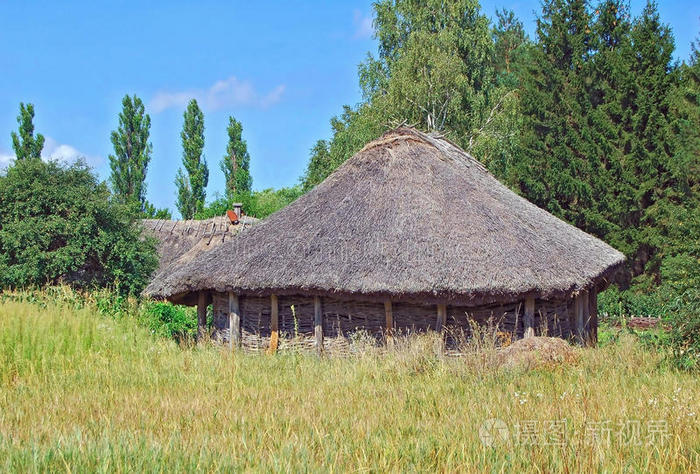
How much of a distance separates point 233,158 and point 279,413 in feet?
111

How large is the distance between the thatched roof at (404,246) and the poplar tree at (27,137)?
22529 millimetres

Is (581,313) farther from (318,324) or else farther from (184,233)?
(184,233)

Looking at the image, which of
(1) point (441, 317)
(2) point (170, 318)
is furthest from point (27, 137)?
(1) point (441, 317)

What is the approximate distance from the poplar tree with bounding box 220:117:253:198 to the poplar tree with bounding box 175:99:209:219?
1785 mm

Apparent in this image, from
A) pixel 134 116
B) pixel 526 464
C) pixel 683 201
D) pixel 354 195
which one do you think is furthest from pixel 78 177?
pixel 134 116

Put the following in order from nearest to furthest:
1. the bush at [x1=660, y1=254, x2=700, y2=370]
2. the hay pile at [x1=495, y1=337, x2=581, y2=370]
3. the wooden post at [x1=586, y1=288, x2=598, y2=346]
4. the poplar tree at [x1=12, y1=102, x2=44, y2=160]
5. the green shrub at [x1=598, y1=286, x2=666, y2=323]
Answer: the bush at [x1=660, y1=254, x2=700, y2=370]
the hay pile at [x1=495, y1=337, x2=581, y2=370]
the wooden post at [x1=586, y1=288, x2=598, y2=346]
the green shrub at [x1=598, y1=286, x2=666, y2=323]
the poplar tree at [x1=12, y1=102, x2=44, y2=160]

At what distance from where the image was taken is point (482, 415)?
477cm

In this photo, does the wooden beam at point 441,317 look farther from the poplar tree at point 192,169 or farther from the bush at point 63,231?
the poplar tree at point 192,169

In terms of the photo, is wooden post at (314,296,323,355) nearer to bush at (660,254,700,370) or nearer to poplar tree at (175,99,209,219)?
bush at (660,254,700,370)

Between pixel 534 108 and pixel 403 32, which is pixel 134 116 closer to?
pixel 403 32

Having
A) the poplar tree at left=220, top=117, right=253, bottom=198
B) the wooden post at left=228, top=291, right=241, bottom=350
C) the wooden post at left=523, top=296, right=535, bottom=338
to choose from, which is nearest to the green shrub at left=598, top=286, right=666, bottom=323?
the wooden post at left=523, top=296, right=535, bottom=338

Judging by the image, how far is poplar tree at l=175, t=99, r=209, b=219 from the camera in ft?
117

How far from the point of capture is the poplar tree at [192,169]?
35656 millimetres

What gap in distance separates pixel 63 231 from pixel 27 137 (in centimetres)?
2011
